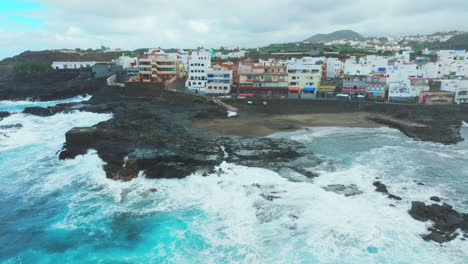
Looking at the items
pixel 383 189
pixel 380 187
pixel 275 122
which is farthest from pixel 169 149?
pixel 383 189

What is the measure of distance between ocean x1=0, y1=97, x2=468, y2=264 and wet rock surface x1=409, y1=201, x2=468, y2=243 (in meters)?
0.49

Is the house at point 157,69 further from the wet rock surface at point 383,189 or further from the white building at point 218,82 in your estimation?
the wet rock surface at point 383,189

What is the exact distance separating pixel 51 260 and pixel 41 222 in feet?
14.2

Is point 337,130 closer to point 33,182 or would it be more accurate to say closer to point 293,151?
point 293,151

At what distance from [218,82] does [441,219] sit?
4605 centimetres

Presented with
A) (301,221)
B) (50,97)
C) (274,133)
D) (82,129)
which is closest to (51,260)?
(301,221)

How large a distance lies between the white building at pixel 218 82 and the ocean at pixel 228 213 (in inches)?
1280

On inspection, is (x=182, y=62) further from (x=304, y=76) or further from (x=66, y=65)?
(x=66, y=65)

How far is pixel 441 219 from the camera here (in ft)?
59.8

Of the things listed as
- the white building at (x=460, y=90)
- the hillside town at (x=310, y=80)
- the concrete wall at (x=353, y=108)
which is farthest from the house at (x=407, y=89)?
the white building at (x=460, y=90)

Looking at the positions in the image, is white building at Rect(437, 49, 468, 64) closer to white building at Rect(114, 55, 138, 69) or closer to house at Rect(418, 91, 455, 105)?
house at Rect(418, 91, 455, 105)

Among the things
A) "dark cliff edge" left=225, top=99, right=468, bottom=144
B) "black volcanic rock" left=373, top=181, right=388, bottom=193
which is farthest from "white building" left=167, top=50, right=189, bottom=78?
"black volcanic rock" left=373, top=181, right=388, bottom=193

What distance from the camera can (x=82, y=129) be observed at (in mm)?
31062

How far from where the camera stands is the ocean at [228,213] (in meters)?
15.9
